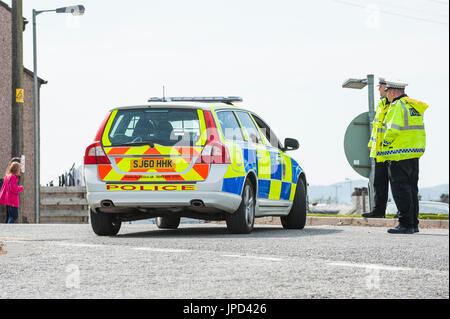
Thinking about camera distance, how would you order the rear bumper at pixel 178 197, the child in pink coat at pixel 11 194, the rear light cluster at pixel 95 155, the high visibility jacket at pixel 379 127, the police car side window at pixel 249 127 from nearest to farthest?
the rear bumper at pixel 178 197
the rear light cluster at pixel 95 155
the high visibility jacket at pixel 379 127
the police car side window at pixel 249 127
the child in pink coat at pixel 11 194

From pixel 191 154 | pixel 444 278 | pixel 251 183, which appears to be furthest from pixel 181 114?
pixel 444 278

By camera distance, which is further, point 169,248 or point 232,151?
point 232,151

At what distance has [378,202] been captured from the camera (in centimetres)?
1188

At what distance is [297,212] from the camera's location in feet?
42.0

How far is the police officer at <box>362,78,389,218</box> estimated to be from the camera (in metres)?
11.1

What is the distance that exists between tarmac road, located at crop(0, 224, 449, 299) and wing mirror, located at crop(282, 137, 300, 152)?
2.72m

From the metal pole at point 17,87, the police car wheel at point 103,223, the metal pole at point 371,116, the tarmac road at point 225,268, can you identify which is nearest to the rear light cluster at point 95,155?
the police car wheel at point 103,223

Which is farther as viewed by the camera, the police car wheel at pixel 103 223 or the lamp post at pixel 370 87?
the lamp post at pixel 370 87

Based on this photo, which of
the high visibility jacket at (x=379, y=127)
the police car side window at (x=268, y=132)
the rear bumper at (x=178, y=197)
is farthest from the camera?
the police car side window at (x=268, y=132)

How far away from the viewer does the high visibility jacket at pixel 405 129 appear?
415 inches

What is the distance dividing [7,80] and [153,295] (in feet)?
79.8

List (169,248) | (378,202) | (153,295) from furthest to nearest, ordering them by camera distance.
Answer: (378,202) < (169,248) < (153,295)

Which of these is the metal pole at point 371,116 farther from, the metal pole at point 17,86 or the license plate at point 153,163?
the metal pole at point 17,86
